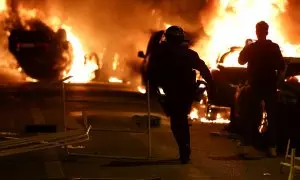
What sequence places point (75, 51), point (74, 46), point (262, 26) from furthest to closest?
point (74, 46), point (75, 51), point (262, 26)

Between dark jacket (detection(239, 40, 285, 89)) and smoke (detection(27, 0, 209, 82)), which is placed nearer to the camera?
dark jacket (detection(239, 40, 285, 89))

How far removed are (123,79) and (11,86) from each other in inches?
275

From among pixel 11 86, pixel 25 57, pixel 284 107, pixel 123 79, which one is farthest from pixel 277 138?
pixel 123 79

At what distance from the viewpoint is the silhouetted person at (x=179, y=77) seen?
32.4 ft

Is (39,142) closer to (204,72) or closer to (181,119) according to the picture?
(181,119)

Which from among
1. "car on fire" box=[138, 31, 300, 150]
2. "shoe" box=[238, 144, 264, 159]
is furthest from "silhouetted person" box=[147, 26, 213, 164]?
"shoe" box=[238, 144, 264, 159]

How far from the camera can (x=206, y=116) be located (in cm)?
1558

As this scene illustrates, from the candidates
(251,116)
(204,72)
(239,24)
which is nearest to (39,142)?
(204,72)

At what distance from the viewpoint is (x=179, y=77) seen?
991cm

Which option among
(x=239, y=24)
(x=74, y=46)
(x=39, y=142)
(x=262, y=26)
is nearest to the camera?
(x=39, y=142)

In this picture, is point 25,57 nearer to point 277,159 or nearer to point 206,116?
point 206,116

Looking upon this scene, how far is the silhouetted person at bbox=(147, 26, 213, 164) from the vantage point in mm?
9891

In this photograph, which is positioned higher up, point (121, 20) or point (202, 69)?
point (121, 20)

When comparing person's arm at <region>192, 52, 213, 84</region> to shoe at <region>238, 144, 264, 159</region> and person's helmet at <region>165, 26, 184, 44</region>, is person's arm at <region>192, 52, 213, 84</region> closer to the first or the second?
person's helmet at <region>165, 26, 184, 44</region>
